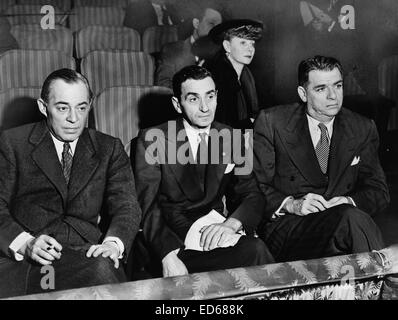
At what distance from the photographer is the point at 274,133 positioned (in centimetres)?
187

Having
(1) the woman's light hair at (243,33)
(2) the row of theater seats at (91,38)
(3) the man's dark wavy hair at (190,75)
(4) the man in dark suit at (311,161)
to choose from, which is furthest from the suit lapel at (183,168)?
(2) the row of theater seats at (91,38)

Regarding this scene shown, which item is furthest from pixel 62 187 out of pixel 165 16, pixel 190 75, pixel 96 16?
pixel 96 16

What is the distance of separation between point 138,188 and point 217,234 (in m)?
0.27

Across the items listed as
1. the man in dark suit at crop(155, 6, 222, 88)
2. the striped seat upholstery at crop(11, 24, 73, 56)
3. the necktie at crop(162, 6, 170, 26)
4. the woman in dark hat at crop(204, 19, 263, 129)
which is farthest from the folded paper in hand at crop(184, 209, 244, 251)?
the necktie at crop(162, 6, 170, 26)

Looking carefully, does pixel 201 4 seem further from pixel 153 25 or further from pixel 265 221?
pixel 265 221

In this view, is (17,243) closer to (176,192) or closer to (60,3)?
(176,192)

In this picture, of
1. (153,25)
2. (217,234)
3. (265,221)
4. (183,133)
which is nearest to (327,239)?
(265,221)

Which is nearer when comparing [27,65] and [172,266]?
[172,266]

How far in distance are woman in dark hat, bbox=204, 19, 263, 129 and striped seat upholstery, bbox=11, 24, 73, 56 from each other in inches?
28.2

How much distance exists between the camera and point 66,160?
1586 millimetres

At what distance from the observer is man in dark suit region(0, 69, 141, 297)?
57.6 inches

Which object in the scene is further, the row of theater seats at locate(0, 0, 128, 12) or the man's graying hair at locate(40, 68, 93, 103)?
the row of theater seats at locate(0, 0, 128, 12)

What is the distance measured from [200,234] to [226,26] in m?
1.19

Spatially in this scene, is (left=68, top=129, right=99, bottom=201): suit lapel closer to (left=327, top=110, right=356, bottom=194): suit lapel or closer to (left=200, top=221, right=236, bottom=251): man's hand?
(left=200, top=221, right=236, bottom=251): man's hand
